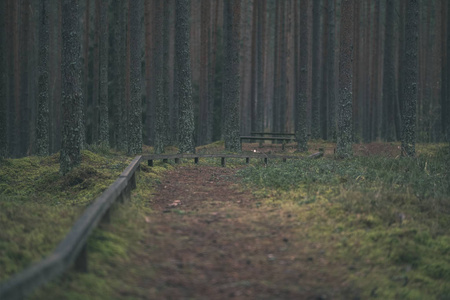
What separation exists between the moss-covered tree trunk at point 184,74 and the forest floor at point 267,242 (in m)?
7.09

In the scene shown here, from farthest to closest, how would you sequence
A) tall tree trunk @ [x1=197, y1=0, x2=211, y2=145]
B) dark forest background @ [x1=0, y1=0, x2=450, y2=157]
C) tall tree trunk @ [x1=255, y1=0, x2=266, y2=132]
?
tall tree trunk @ [x1=255, y1=0, x2=266, y2=132], tall tree trunk @ [x1=197, y1=0, x2=211, y2=145], dark forest background @ [x1=0, y1=0, x2=450, y2=157]

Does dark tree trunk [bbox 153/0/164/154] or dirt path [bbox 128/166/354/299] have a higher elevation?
dark tree trunk [bbox 153/0/164/154]

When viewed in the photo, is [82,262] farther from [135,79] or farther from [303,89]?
[303,89]

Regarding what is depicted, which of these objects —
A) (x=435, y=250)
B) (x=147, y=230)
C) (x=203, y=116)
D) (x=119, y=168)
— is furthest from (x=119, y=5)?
(x=435, y=250)

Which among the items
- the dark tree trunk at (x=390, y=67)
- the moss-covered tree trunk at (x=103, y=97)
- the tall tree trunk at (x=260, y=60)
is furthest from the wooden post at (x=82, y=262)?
the tall tree trunk at (x=260, y=60)

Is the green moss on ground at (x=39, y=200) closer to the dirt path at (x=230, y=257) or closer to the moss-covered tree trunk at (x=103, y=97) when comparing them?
the dirt path at (x=230, y=257)

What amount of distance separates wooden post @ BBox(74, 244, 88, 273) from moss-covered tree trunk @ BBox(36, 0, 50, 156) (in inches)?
527

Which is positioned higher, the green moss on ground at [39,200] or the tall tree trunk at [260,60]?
the tall tree trunk at [260,60]

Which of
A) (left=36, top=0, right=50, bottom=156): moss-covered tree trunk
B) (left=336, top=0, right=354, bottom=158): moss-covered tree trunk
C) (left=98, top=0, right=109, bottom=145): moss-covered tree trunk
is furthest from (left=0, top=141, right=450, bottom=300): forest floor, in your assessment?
(left=98, top=0, right=109, bottom=145): moss-covered tree trunk

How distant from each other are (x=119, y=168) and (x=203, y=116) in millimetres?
18532

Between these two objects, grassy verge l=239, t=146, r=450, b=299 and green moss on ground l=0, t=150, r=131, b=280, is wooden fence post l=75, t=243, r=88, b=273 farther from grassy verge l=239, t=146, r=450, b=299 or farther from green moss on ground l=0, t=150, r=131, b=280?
grassy verge l=239, t=146, r=450, b=299

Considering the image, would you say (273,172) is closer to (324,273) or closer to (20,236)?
(324,273)

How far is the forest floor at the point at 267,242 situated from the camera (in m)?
5.34

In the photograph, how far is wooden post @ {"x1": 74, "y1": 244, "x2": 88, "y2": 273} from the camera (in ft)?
16.6
